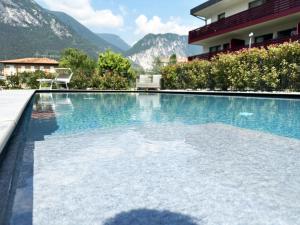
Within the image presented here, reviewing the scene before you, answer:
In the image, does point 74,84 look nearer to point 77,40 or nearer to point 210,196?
point 210,196

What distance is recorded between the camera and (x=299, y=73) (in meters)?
14.4

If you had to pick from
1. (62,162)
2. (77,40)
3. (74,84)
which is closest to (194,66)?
(74,84)

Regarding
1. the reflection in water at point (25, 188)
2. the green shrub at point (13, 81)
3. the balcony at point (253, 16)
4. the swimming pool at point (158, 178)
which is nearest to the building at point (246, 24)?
the balcony at point (253, 16)

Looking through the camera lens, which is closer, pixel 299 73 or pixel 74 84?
pixel 299 73

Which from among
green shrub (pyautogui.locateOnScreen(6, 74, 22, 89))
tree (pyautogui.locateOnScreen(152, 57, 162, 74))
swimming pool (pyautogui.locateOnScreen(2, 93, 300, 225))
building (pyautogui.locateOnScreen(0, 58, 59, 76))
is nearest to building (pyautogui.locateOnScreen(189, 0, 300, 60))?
tree (pyautogui.locateOnScreen(152, 57, 162, 74))

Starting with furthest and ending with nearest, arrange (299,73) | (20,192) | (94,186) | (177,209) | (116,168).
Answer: (299,73), (116,168), (94,186), (20,192), (177,209)

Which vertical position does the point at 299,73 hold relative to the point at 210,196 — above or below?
above

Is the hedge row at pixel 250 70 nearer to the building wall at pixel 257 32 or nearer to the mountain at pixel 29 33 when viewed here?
the building wall at pixel 257 32

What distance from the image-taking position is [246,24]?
862 inches

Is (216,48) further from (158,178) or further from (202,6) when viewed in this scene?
(158,178)

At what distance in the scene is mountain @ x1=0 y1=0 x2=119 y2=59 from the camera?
14418 centimetres

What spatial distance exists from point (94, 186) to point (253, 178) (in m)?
1.77

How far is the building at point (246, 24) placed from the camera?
1911 centimetres

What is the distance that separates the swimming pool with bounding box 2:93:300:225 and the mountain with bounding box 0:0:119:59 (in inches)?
5433
